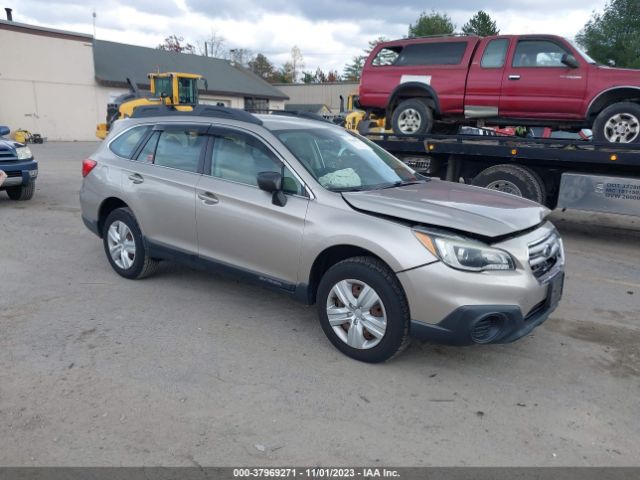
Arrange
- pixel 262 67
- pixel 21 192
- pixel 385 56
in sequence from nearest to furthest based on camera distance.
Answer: pixel 385 56 → pixel 21 192 → pixel 262 67

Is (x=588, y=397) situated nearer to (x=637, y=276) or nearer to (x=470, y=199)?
(x=470, y=199)

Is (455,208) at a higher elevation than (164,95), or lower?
lower

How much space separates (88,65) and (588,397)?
3479 cm

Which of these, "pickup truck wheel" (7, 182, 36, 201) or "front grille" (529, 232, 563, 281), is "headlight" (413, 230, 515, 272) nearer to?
"front grille" (529, 232, 563, 281)

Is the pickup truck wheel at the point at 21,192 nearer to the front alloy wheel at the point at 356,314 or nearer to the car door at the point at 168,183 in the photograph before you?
the car door at the point at 168,183

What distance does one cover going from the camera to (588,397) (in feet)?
11.5

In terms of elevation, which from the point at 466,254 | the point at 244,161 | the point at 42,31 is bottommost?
the point at 466,254

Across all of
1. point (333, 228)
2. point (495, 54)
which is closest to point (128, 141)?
point (333, 228)

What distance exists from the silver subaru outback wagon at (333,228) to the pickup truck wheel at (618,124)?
429 cm

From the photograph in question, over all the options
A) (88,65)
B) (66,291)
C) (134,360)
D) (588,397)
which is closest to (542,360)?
(588,397)

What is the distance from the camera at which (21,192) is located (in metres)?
10.0

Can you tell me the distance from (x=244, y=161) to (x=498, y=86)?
5591 mm

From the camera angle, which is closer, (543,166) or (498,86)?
(543,166)

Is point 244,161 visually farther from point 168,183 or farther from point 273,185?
point 168,183
